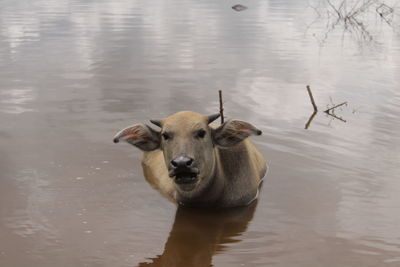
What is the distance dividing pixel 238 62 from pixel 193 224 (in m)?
10.1

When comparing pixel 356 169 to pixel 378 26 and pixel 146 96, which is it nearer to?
pixel 146 96

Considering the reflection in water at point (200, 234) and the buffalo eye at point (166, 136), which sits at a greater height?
the buffalo eye at point (166, 136)

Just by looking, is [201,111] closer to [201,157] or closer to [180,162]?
[201,157]

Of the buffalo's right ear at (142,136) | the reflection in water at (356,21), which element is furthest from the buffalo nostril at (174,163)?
the reflection in water at (356,21)

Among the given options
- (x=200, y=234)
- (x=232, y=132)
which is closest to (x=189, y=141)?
(x=232, y=132)

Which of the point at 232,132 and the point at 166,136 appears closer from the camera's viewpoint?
the point at 166,136

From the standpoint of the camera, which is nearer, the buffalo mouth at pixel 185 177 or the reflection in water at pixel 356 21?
the buffalo mouth at pixel 185 177

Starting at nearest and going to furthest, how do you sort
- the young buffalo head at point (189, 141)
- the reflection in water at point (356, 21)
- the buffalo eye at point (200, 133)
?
the young buffalo head at point (189, 141) < the buffalo eye at point (200, 133) < the reflection in water at point (356, 21)

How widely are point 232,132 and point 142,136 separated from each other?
93 centimetres

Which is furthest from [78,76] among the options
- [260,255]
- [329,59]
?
[260,255]

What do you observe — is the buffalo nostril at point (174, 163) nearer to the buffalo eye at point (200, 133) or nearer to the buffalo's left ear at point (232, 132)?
the buffalo eye at point (200, 133)

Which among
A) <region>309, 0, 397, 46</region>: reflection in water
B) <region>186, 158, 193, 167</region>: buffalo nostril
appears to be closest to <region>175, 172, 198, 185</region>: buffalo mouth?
<region>186, 158, 193, 167</region>: buffalo nostril

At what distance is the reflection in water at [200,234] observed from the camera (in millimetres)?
5422

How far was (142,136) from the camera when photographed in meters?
6.13
